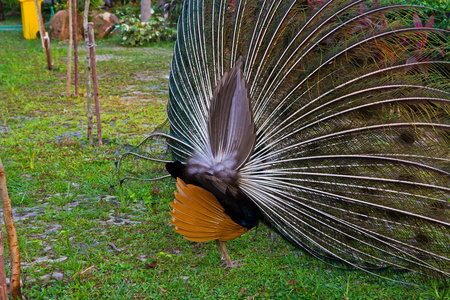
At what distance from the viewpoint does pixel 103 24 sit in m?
16.8

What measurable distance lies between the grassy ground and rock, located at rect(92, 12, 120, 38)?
10522mm

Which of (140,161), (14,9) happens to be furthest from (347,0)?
(14,9)

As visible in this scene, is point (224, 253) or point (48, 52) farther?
point (48, 52)

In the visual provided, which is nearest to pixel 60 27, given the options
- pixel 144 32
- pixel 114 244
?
pixel 144 32

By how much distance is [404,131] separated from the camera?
2.66 m

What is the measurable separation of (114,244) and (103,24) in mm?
14618

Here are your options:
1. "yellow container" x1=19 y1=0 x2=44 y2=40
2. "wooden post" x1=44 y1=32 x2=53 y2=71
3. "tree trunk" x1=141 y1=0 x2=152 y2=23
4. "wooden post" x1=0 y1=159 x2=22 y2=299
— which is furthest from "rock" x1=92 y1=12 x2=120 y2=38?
"wooden post" x1=0 y1=159 x2=22 y2=299

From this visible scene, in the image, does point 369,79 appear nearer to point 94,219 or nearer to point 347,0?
point 347,0

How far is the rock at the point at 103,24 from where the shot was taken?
55.0 ft

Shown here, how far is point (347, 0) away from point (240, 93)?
890mm

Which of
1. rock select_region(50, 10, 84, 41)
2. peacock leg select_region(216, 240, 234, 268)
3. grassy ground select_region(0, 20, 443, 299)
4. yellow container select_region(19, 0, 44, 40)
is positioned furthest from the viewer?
yellow container select_region(19, 0, 44, 40)

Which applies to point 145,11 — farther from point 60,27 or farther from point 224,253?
point 224,253

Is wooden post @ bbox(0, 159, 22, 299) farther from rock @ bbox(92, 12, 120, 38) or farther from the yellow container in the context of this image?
the yellow container

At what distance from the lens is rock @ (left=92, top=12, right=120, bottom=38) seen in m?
16.8
